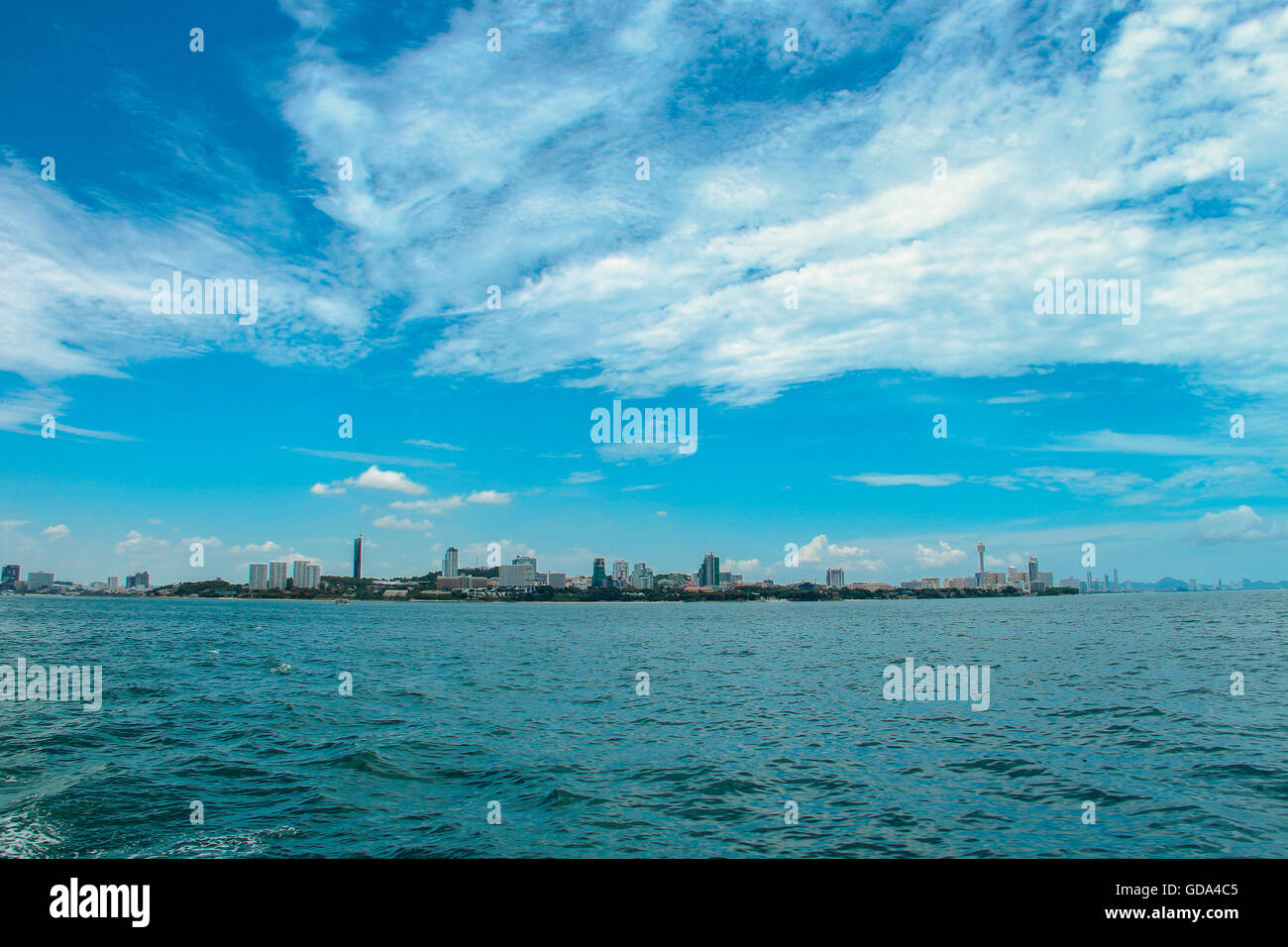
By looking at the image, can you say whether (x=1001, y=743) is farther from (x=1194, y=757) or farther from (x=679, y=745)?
(x=679, y=745)

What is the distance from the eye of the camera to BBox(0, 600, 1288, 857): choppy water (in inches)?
674
